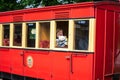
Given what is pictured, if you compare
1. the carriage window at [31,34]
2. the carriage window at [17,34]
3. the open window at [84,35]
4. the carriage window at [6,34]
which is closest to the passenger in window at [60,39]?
the open window at [84,35]

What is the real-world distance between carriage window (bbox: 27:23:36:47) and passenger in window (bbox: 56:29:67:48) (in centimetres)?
116

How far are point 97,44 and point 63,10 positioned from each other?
1.55 meters

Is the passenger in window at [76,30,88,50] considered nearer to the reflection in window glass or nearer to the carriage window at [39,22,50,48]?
the reflection in window glass

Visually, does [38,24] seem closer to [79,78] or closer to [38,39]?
[38,39]

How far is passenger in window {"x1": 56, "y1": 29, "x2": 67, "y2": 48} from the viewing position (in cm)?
1031

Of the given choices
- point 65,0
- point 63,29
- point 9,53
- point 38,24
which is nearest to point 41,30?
point 38,24

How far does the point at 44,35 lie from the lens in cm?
1122

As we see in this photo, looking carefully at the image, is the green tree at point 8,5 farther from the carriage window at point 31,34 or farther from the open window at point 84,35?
the open window at point 84,35

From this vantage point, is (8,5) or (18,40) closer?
(18,40)

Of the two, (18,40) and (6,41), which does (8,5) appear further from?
(18,40)

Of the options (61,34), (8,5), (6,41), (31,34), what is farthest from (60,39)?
(8,5)

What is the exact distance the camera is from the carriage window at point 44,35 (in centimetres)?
1102

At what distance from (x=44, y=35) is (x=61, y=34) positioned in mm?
920

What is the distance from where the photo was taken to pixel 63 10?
408 inches
